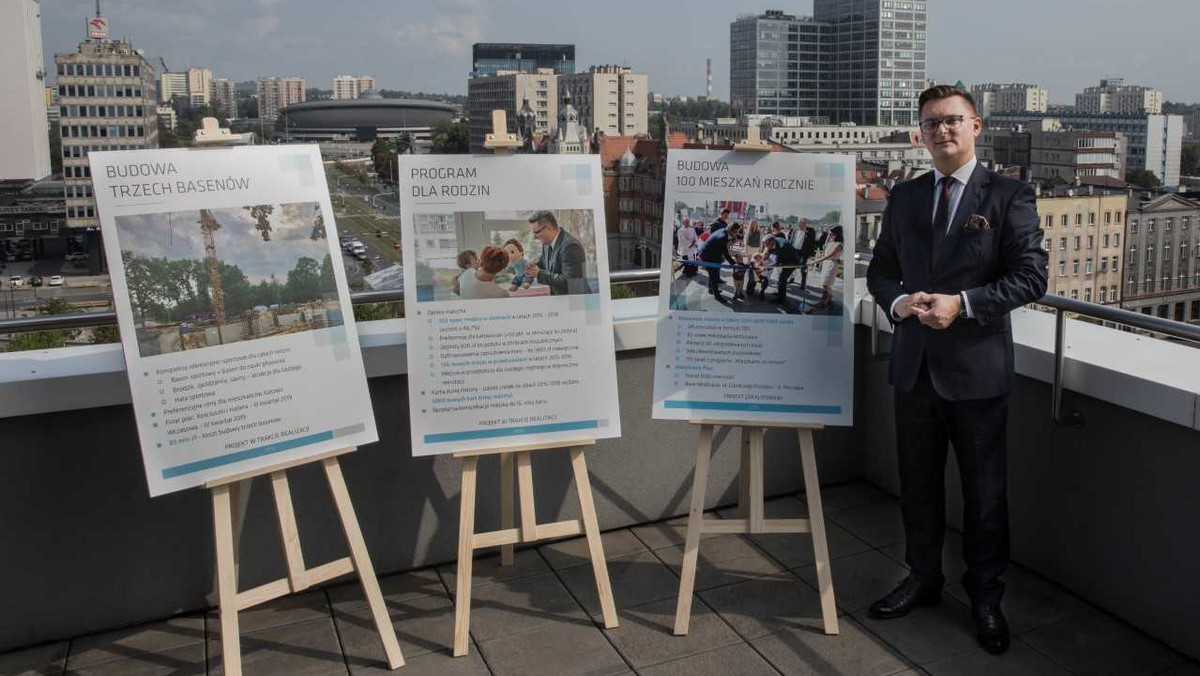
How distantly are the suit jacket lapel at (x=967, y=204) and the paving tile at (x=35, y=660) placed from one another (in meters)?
2.67

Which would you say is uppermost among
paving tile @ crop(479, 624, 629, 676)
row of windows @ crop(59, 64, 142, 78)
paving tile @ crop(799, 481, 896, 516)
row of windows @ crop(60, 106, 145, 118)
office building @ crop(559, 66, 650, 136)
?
office building @ crop(559, 66, 650, 136)

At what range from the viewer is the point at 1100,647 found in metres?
2.54

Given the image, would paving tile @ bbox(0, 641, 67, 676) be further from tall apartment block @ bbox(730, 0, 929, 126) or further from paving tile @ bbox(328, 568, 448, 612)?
tall apartment block @ bbox(730, 0, 929, 126)

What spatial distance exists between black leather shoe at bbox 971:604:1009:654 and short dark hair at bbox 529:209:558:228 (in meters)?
1.62

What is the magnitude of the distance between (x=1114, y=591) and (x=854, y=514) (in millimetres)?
974

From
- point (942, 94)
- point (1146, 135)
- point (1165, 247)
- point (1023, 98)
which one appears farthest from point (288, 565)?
point (1023, 98)

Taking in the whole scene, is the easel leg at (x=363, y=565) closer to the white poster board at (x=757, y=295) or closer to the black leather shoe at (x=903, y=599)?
the white poster board at (x=757, y=295)

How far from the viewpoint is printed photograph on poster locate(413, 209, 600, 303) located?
2600 mm

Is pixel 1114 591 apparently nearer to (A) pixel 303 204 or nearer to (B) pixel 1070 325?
(B) pixel 1070 325

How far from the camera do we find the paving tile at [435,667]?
247 cm

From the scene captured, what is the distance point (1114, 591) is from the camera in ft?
8.83

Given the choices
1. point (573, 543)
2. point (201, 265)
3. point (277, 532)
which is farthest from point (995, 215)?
point (277, 532)

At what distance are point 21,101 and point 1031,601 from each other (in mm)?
9150

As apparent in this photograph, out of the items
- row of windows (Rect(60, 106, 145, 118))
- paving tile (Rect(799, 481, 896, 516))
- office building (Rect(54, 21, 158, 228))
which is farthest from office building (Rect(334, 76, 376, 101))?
paving tile (Rect(799, 481, 896, 516))
